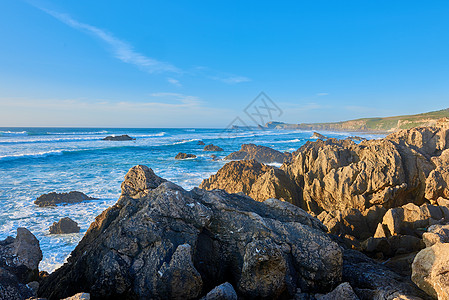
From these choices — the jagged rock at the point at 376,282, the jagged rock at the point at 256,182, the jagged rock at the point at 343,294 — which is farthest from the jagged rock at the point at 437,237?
the jagged rock at the point at 256,182

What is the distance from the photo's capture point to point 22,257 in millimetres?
4570

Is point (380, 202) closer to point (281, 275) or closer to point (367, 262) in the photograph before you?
point (367, 262)

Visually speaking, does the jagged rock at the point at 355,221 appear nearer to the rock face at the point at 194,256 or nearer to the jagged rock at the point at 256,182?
the jagged rock at the point at 256,182

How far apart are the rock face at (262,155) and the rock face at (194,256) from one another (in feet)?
87.4

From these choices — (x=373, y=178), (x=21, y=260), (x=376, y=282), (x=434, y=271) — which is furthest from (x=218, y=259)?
(x=373, y=178)

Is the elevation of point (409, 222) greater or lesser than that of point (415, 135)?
lesser

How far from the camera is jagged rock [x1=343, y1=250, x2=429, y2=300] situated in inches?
150

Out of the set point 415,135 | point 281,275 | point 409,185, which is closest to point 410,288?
point 281,275

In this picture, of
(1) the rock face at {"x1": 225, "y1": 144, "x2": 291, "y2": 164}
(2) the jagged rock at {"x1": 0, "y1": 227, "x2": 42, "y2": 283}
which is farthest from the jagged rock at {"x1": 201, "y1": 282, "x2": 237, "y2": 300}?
(1) the rock face at {"x1": 225, "y1": 144, "x2": 291, "y2": 164}

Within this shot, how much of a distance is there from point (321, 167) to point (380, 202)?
3083 millimetres

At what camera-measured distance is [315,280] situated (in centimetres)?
424

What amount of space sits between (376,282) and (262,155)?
93.5 feet

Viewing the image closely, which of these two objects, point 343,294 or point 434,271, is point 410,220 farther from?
point 343,294

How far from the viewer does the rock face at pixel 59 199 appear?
15198 mm
